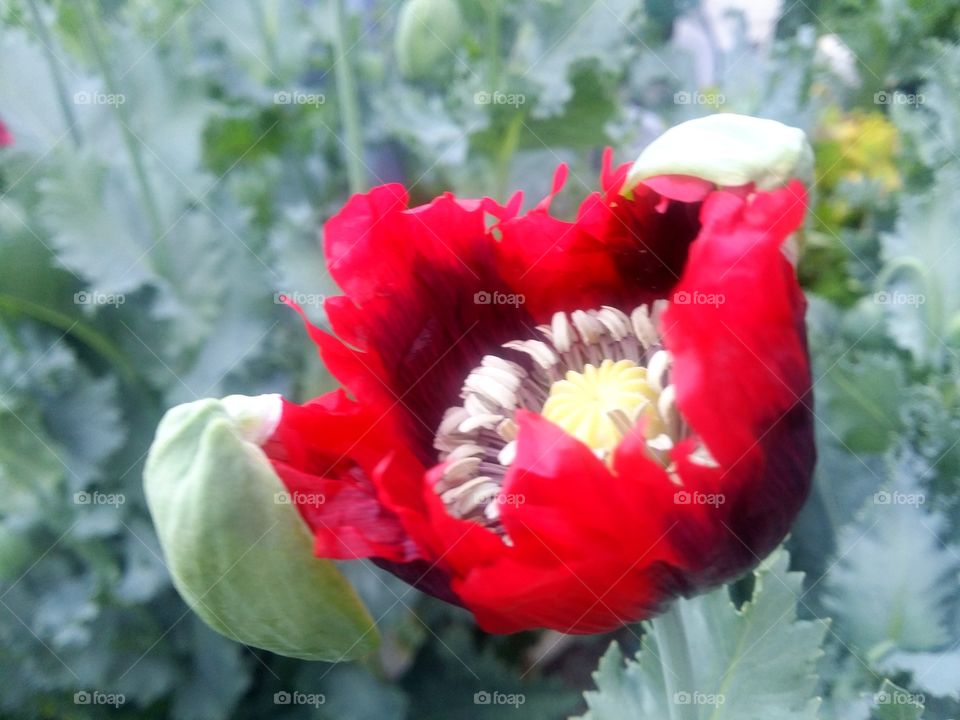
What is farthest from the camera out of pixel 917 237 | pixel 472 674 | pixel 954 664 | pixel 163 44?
pixel 163 44

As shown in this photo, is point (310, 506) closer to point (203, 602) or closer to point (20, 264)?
point (203, 602)

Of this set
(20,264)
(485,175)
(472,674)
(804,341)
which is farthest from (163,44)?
(804,341)

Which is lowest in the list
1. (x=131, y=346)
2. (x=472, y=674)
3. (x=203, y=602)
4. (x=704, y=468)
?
(x=472, y=674)

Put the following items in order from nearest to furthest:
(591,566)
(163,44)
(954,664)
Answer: (591,566), (954,664), (163,44)
